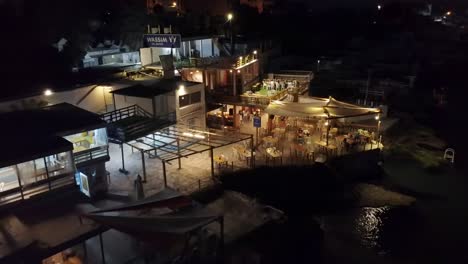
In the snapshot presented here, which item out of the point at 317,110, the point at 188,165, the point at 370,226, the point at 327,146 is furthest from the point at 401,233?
the point at 188,165

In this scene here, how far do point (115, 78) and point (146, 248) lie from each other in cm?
1629

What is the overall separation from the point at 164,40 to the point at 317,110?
12.7 m

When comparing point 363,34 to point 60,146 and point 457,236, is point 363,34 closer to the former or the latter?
point 457,236

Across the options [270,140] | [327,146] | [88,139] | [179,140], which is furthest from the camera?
[270,140]

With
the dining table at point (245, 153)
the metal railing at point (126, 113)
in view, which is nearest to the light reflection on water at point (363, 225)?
the dining table at point (245, 153)

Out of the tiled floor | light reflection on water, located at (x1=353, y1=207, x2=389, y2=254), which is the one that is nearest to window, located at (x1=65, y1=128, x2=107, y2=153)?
the tiled floor

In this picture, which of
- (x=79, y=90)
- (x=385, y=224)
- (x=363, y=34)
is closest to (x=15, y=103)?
(x=79, y=90)

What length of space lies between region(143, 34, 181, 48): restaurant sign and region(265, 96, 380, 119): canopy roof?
8.45 m

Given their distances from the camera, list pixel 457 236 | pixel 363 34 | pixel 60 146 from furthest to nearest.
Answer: pixel 363 34 → pixel 457 236 → pixel 60 146

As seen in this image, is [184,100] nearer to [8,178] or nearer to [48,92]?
[48,92]

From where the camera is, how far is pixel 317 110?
87.5ft

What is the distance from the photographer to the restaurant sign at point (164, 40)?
28.3 meters

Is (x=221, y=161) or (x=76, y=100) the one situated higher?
(x=76, y=100)

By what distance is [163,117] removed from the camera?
24922 mm
